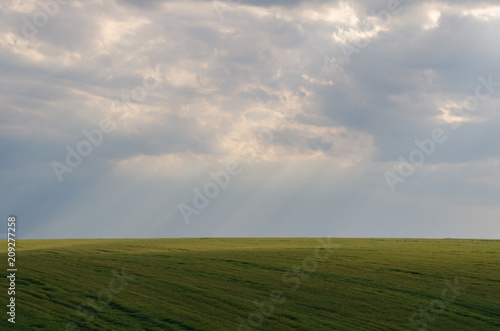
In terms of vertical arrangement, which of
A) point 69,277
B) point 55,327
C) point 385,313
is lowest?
point 55,327

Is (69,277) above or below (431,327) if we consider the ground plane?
above

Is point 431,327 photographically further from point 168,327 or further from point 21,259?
point 21,259

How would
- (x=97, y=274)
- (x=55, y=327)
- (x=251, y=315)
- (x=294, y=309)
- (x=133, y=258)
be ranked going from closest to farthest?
1. (x=55, y=327)
2. (x=251, y=315)
3. (x=294, y=309)
4. (x=97, y=274)
5. (x=133, y=258)

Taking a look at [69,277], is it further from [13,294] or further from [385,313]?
[385,313]

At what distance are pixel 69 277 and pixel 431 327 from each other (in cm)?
2595

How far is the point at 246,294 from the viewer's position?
35375mm

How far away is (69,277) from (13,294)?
21.5 feet

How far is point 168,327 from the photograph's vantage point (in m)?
27.1

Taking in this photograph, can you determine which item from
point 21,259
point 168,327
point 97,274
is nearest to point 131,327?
point 168,327

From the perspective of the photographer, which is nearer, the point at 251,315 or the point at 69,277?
the point at 251,315

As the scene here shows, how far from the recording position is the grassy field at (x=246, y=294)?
1133 inches

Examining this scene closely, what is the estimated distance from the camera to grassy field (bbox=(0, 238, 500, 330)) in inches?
1133

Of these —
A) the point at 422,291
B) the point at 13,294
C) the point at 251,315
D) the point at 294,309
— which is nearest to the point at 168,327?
the point at 251,315

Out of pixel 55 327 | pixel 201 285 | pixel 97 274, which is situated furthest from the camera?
pixel 97 274
